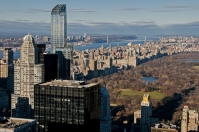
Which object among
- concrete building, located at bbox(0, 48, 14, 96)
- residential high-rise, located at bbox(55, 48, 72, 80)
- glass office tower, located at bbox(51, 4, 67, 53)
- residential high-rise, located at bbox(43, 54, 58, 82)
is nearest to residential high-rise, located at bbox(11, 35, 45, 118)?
residential high-rise, located at bbox(43, 54, 58, 82)

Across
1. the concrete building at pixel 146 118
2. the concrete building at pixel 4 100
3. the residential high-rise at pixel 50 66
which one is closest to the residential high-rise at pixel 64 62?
the residential high-rise at pixel 50 66

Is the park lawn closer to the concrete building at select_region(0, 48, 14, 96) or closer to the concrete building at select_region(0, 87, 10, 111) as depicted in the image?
the concrete building at select_region(0, 48, 14, 96)

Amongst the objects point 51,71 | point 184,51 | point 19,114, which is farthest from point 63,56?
point 184,51

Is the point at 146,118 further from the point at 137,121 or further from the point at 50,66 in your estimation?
the point at 50,66

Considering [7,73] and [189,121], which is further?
[7,73]

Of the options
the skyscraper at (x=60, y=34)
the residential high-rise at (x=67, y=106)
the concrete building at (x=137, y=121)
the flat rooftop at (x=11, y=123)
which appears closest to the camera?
the flat rooftop at (x=11, y=123)

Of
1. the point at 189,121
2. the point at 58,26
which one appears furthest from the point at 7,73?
the point at 189,121

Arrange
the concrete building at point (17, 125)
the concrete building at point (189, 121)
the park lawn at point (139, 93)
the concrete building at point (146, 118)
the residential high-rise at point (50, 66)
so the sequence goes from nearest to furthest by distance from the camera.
Result: the concrete building at point (17, 125)
the concrete building at point (189, 121)
the residential high-rise at point (50, 66)
the concrete building at point (146, 118)
the park lawn at point (139, 93)

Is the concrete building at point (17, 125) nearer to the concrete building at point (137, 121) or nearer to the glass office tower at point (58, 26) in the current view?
the concrete building at point (137, 121)
